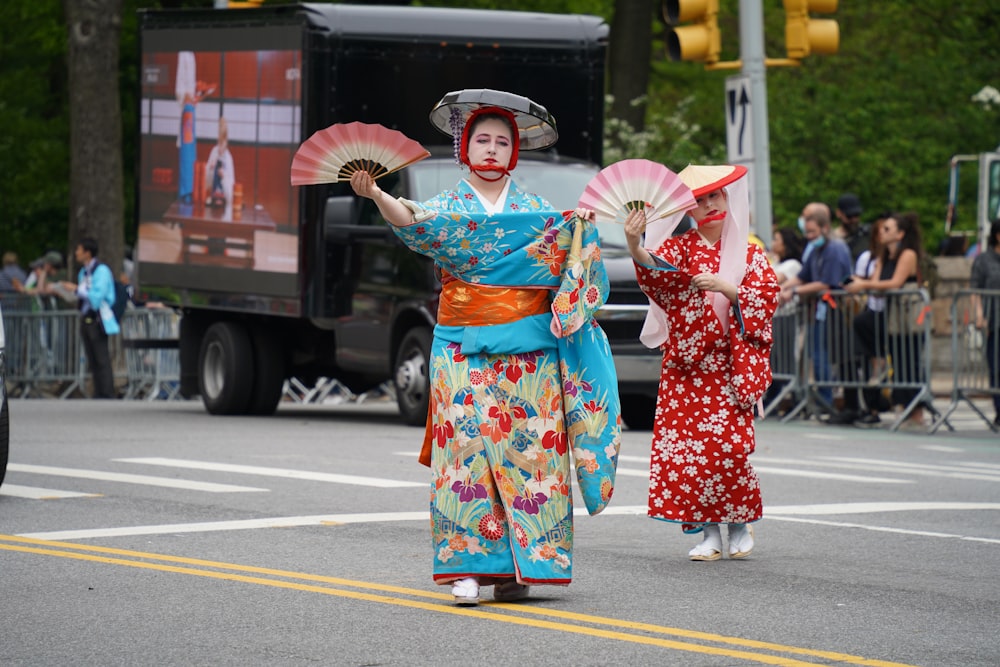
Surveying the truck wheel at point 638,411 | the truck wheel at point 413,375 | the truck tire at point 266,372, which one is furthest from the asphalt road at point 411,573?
the truck tire at point 266,372

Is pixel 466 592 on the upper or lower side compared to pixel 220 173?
lower

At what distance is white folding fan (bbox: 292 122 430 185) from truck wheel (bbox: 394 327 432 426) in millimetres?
8827

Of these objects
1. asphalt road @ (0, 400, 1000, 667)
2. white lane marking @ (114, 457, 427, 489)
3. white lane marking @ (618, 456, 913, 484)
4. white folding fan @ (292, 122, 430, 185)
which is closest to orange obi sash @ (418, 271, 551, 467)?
white folding fan @ (292, 122, 430, 185)

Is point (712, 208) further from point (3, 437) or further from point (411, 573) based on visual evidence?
point (3, 437)

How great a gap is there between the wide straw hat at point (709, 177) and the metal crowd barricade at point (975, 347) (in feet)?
26.3

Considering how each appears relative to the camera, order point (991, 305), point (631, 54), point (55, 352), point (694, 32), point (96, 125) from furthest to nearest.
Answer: point (631, 54) < point (96, 125) < point (55, 352) < point (694, 32) < point (991, 305)

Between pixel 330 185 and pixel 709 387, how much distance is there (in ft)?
29.5

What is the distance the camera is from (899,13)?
3791cm

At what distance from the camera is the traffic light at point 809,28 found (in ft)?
58.9

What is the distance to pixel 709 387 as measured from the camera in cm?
858

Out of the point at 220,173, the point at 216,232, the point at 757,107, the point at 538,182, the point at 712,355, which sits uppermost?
the point at 757,107

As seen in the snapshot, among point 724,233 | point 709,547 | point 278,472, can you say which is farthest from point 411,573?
point 278,472

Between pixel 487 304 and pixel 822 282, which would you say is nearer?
pixel 487 304

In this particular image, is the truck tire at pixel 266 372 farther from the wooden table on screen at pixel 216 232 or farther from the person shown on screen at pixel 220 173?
the person shown on screen at pixel 220 173
